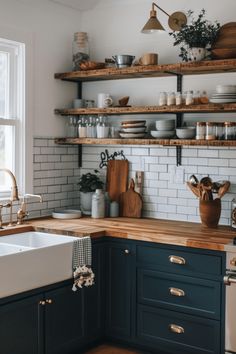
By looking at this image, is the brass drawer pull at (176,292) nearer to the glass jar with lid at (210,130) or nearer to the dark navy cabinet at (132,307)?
the dark navy cabinet at (132,307)

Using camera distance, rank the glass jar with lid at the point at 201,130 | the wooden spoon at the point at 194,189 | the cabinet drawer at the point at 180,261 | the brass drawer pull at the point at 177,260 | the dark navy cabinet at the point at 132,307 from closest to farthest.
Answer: the dark navy cabinet at the point at 132,307 < the cabinet drawer at the point at 180,261 < the brass drawer pull at the point at 177,260 < the glass jar with lid at the point at 201,130 < the wooden spoon at the point at 194,189

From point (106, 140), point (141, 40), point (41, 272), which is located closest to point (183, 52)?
point (141, 40)

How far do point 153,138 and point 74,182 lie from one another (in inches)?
40.4

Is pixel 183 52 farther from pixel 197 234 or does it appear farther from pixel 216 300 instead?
pixel 216 300

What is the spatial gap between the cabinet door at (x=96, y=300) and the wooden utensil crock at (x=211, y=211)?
814 millimetres

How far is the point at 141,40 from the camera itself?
4988 millimetres

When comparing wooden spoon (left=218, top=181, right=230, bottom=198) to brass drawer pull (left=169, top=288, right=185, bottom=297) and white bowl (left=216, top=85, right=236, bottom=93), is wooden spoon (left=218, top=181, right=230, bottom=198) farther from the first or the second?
brass drawer pull (left=169, top=288, right=185, bottom=297)

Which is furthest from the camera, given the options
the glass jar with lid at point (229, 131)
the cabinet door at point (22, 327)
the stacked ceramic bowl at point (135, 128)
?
the stacked ceramic bowl at point (135, 128)

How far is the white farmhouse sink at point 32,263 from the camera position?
3.55 metres

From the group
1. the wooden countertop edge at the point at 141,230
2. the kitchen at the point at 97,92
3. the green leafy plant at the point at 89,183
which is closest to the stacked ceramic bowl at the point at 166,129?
the kitchen at the point at 97,92

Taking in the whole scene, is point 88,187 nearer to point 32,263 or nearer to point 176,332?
point 32,263

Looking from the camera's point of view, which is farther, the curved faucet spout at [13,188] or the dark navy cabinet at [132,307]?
the curved faucet spout at [13,188]

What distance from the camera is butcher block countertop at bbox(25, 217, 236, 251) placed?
12.9 feet

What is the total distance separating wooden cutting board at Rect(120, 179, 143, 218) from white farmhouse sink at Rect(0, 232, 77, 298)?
0.88 m
